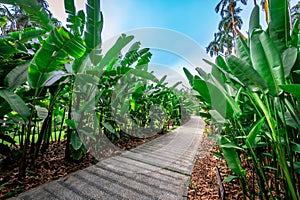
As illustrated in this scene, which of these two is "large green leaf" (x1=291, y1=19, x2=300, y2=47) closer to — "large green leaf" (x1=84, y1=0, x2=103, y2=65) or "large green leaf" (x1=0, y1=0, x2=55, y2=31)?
"large green leaf" (x1=84, y1=0, x2=103, y2=65)

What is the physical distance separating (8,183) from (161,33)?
310cm

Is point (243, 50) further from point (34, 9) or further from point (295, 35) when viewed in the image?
point (34, 9)

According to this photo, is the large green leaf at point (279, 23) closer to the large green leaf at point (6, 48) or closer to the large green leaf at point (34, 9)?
the large green leaf at point (34, 9)

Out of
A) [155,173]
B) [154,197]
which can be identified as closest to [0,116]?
[154,197]

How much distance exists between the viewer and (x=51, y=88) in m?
1.87

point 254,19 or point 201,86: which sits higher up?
point 254,19

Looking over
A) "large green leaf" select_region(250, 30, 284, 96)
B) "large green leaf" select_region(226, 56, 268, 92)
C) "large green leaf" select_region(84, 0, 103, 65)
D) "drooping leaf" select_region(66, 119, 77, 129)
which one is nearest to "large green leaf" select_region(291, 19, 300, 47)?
"large green leaf" select_region(250, 30, 284, 96)

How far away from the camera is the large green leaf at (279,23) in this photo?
71cm

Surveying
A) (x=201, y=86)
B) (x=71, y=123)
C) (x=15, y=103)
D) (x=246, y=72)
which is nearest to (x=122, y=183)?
(x=71, y=123)

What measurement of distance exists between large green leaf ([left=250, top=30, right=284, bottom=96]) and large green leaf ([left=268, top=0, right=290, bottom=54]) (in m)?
0.12

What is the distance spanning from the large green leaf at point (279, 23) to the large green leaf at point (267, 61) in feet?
0.38

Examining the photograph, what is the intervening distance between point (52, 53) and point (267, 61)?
145cm

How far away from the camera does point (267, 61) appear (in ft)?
2.24

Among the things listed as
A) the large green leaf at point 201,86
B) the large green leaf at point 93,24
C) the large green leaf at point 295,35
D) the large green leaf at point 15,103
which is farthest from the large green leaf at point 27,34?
the large green leaf at point 295,35
